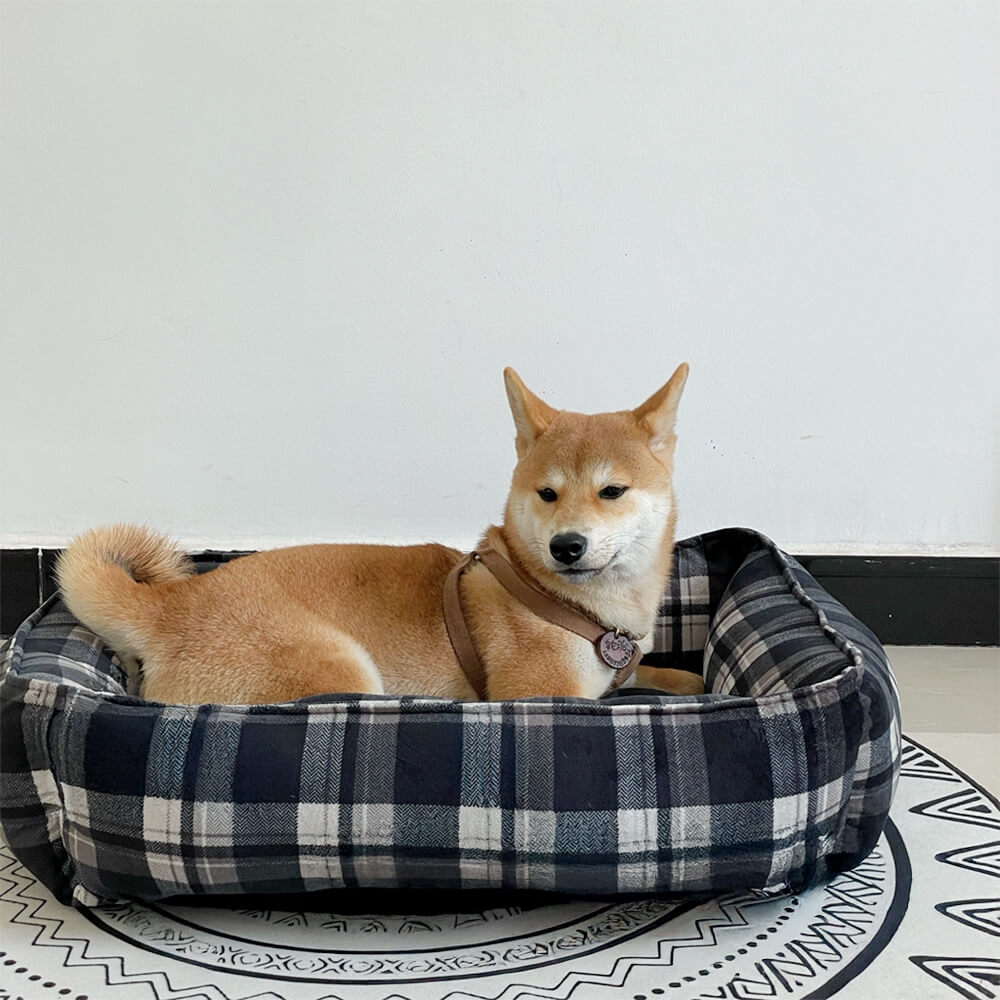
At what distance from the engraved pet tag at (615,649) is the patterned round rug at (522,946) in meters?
0.46

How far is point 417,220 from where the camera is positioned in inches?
102

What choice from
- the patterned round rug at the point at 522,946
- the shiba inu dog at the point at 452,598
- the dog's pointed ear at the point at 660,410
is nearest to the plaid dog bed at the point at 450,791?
the patterned round rug at the point at 522,946

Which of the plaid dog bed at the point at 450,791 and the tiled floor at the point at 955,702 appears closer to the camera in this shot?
the plaid dog bed at the point at 450,791

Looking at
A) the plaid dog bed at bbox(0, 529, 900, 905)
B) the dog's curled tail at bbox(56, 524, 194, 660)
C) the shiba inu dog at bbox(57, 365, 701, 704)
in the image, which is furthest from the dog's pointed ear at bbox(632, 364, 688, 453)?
the dog's curled tail at bbox(56, 524, 194, 660)

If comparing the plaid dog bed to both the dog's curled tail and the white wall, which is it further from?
the white wall

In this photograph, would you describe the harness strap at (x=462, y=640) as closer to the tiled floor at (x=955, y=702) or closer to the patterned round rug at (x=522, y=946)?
the patterned round rug at (x=522, y=946)

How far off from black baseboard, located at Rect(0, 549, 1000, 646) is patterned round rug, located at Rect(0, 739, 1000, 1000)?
4.04ft

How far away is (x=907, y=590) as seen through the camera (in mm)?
2711

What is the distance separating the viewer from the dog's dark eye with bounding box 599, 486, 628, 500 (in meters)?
1.75

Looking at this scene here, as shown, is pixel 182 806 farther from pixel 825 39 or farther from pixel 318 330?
pixel 825 39

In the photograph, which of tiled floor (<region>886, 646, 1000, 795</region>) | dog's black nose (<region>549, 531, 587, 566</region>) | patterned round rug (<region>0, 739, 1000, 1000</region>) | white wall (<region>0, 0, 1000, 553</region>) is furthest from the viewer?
white wall (<region>0, 0, 1000, 553</region>)

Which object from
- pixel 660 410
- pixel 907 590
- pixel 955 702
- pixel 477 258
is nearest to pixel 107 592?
pixel 660 410

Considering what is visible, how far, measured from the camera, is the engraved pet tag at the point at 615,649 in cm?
179

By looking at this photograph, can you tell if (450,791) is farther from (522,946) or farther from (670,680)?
(670,680)
